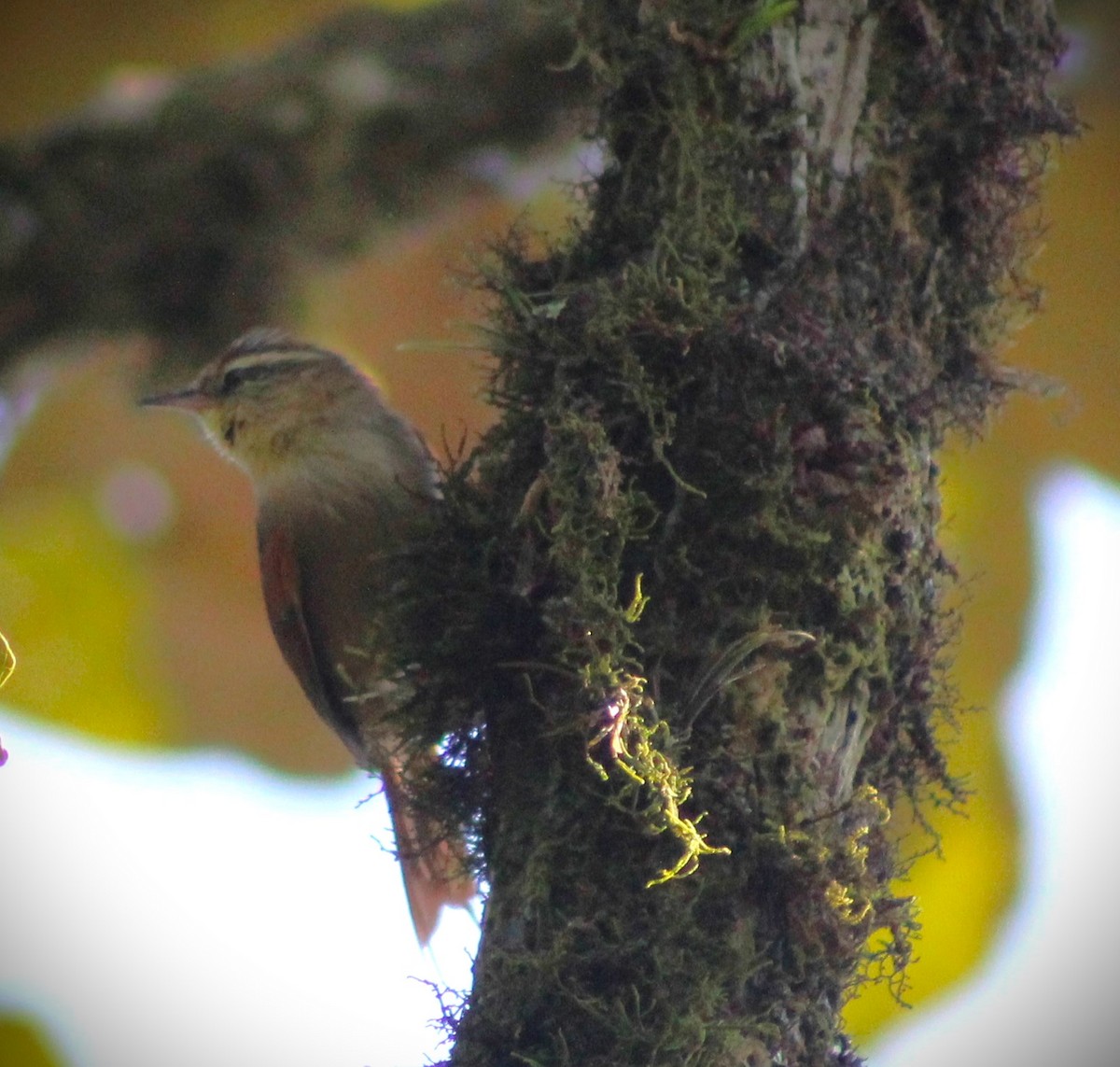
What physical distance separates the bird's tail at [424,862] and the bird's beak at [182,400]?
138 centimetres

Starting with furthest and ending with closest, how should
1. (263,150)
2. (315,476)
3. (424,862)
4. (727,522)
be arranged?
(263,150) → (315,476) → (424,862) → (727,522)

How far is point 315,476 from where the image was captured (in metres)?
3.96

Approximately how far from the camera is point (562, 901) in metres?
2.10

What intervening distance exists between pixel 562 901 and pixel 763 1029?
0.33 m

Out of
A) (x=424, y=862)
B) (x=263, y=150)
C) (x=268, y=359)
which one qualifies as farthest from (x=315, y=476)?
(x=424, y=862)

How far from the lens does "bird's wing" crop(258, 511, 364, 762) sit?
3.98m

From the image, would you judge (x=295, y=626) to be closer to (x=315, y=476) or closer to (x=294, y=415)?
(x=315, y=476)

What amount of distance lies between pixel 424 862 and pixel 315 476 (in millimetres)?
1098

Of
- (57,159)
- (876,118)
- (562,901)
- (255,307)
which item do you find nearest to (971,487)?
(876,118)

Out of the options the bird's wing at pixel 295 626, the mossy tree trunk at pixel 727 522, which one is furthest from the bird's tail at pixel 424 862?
the bird's wing at pixel 295 626

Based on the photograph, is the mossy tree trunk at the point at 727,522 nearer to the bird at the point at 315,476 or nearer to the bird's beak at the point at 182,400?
the bird at the point at 315,476

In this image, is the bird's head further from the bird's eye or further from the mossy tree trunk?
the mossy tree trunk

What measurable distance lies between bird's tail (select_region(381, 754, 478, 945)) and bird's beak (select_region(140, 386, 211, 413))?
138cm

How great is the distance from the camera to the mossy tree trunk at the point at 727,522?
2047 mm
